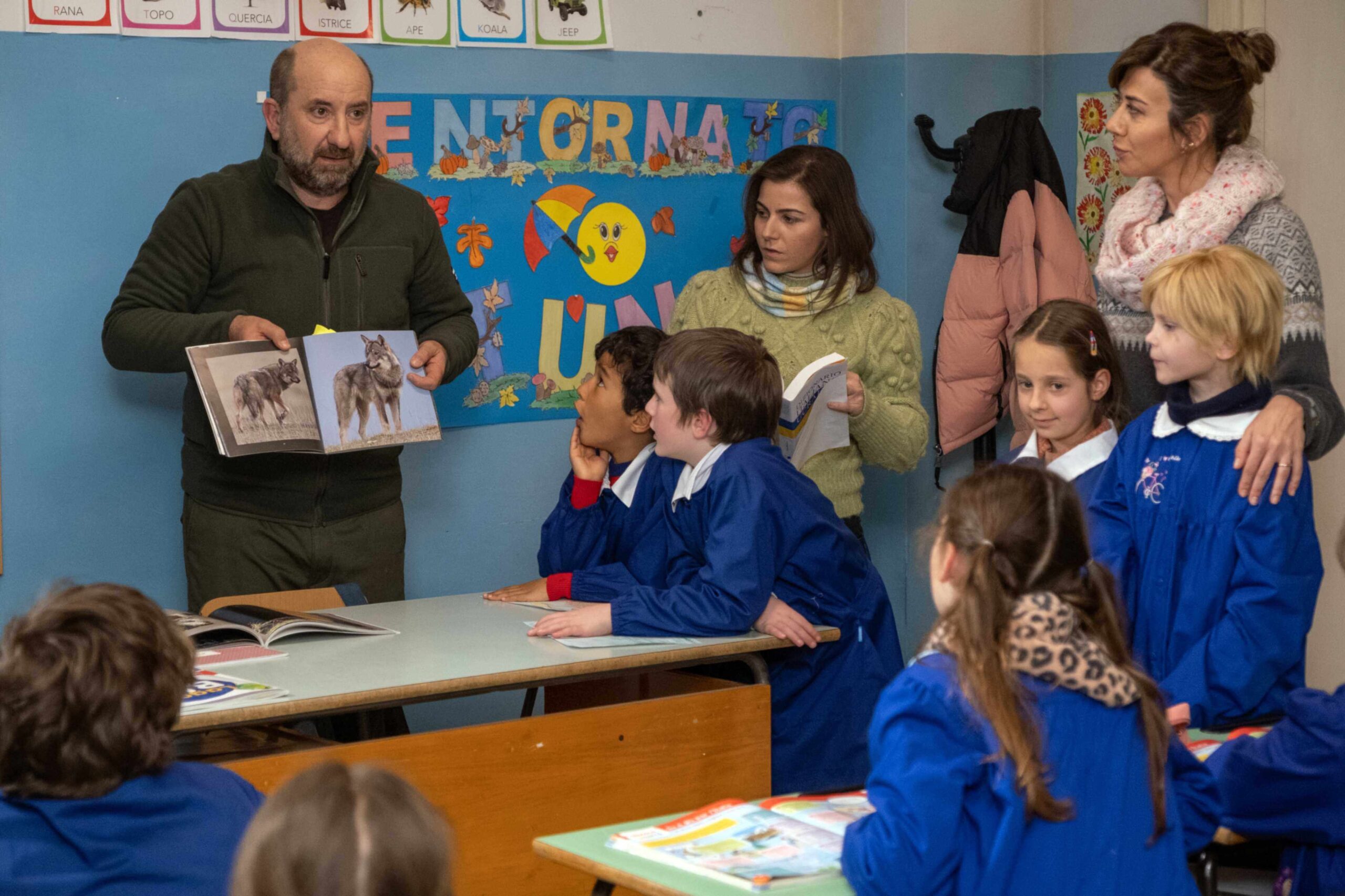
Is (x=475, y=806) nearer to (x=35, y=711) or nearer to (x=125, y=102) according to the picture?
(x=35, y=711)

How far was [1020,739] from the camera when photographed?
5.14ft

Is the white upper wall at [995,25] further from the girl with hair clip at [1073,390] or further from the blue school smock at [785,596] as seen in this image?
the blue school smock at [785,596]

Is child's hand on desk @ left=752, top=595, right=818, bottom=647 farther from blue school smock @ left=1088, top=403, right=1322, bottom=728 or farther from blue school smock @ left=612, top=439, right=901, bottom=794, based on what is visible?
blue school smock @ left=1088, top=403, right=1322, bottom=728

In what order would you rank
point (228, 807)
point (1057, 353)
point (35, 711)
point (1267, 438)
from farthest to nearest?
point (1057, 353) → point (1267, 438) → point (228, 807) → point (35, 711)

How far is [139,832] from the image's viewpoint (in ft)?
5.01

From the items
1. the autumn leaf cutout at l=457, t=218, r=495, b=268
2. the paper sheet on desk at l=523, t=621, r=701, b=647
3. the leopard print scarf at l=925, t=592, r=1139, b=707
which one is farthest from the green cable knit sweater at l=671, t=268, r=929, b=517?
the leopard print scarf at l=925, t=592, r=1139, b=707

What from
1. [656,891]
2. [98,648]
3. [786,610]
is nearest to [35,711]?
[98,648]

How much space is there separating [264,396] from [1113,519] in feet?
5.86

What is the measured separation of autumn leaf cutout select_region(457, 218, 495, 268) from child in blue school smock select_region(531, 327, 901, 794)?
1112 millimetres

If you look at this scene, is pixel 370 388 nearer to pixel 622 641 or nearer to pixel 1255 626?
pixel 622 641

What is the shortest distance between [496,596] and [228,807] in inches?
65.6

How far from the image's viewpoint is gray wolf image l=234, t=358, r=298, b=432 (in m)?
3.06

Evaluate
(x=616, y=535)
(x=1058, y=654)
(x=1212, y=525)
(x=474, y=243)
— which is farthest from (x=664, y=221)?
(x=1058, y=654)

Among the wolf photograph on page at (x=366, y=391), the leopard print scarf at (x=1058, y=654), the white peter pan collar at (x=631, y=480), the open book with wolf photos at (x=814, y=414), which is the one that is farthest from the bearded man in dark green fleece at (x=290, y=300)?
the leopard print scarf at (x=1058, y=654)
